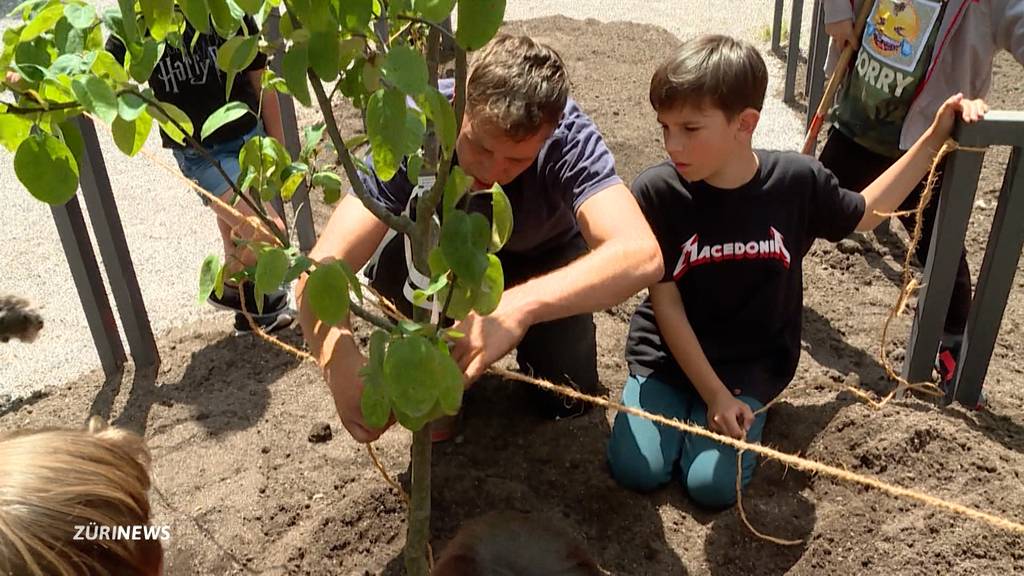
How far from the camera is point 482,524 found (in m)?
1.14

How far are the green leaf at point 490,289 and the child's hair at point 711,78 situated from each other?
3.53 feet

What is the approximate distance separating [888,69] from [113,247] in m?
2.33

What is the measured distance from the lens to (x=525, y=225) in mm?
2270

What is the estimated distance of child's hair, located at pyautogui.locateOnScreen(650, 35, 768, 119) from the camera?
1962 millimetres

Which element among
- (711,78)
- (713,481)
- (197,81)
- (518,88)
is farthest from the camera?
(197,81)

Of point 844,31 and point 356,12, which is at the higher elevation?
point 356,12

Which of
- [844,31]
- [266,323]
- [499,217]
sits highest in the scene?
[499,217]

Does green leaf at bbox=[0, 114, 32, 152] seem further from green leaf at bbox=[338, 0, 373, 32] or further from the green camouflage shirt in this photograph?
the green camouflage shirt

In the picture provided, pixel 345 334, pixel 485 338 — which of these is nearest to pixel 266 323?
pixel 345 334

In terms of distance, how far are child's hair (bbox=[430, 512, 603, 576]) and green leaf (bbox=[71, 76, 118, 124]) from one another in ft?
2.01

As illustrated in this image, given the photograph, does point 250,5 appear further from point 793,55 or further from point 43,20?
point 793,55

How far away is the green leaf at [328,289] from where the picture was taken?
98 centimetres

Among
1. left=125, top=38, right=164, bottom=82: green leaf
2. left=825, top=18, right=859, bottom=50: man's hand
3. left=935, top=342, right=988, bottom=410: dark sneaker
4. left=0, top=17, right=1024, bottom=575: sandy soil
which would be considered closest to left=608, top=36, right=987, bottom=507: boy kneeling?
left=0, top=17, right=1024, bottom=575: sandy soil

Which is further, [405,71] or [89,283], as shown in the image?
[89,283]
